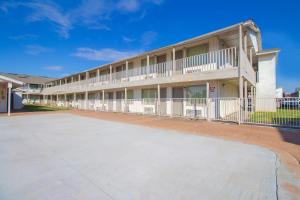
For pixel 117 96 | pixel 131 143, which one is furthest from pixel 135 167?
pixel 117 96

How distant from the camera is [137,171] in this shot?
3.68m

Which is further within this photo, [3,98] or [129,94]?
[3,98]

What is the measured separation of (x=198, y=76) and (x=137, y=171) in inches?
373

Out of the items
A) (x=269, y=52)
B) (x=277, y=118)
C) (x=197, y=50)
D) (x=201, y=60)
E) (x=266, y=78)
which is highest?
(x=269, y=52)

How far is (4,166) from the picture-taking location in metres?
3.96

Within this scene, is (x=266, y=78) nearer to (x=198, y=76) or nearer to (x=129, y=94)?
(x=198, y=76)

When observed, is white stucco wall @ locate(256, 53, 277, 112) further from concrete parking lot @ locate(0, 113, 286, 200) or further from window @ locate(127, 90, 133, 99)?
concrete parking lot @ locate(0, 113, 286, 200)

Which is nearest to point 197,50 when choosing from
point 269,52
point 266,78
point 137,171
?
point 269,52

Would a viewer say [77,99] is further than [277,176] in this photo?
Yes

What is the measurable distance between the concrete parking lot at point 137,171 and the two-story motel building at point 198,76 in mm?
6378

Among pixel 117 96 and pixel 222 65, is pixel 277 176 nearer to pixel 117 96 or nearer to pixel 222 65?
pixel 222 65

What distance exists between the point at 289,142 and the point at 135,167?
19.1 ft

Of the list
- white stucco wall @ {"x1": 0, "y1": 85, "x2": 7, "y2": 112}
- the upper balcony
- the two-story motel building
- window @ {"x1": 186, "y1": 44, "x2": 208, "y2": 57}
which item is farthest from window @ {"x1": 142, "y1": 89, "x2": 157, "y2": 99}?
white stucco wall @ {"x1": 0, "y1": 85, "x2": 7, "y2": 112}

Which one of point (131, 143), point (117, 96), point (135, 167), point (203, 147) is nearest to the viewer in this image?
point (135, 167)
